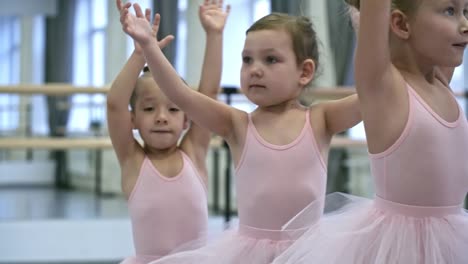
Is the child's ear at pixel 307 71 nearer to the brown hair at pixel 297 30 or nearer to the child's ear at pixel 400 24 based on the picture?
the brown hair at pixel 297 30

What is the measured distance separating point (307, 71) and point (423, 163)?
371 millimetres

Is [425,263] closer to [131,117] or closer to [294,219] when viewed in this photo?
[294,219]

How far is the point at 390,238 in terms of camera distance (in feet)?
3.33

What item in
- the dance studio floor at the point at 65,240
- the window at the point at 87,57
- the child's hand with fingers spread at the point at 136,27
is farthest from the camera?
the window at the point at 87,57

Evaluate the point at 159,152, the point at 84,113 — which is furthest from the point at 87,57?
the point at 159,152

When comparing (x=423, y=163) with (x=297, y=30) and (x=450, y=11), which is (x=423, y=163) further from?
(x=297, y=30)

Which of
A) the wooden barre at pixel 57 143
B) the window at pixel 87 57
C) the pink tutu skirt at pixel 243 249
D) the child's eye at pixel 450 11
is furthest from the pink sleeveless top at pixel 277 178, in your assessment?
the window at pixel 87 57

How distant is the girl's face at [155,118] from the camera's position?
151 cm

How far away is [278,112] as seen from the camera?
133cm

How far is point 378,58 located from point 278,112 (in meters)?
0.34

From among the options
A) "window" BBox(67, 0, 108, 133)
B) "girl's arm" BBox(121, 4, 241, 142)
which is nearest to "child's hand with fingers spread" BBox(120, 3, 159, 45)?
A: "girl's arm" BBox(121, 4, 241, 142)

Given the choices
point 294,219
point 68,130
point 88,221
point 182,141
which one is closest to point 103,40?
point 68,130

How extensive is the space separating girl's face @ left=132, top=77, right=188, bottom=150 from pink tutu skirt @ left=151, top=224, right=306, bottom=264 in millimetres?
307

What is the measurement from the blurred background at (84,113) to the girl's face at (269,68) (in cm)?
12
